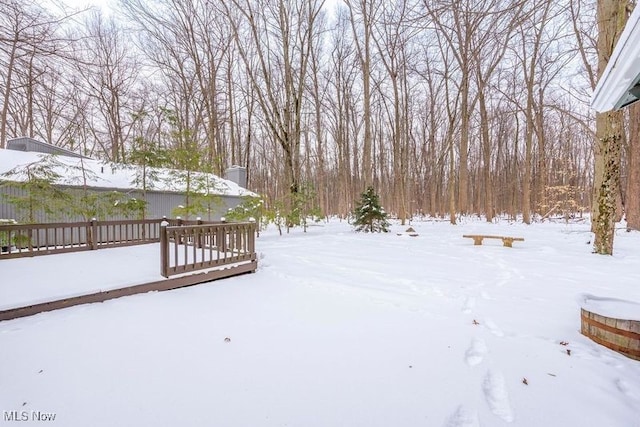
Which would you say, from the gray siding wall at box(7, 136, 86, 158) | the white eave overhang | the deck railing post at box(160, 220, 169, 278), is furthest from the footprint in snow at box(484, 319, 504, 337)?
the gray siding wall at box(7, 136, 86, 158)

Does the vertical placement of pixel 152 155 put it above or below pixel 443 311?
above

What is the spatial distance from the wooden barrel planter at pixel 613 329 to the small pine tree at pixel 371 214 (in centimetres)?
931

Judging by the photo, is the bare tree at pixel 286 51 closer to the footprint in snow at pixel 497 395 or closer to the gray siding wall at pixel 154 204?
the gray siding wall at pixel 154 204

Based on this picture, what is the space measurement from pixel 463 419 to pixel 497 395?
0.41m

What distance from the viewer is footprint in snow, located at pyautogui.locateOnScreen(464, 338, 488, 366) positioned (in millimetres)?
2352

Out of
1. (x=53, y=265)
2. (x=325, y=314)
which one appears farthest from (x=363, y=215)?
(x=53, y=265)

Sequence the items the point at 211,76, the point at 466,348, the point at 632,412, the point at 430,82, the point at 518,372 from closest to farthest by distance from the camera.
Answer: the point at 632,412 < the point at 518,372 < the point at 466,348 < the point at 211,76 < the point at 430,82

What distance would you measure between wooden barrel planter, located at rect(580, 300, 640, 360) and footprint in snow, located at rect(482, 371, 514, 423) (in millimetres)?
1199

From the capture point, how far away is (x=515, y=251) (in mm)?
7363

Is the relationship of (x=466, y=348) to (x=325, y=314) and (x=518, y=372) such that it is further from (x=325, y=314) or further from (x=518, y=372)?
(x=325, y=314)

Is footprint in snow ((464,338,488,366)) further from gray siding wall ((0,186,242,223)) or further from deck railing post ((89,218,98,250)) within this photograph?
gray siding wall ((0,186,242,223))

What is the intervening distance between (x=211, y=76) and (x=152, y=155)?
33.4 feet

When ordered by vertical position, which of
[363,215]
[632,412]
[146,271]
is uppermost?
[363,215]

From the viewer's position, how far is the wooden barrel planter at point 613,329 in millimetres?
2342
